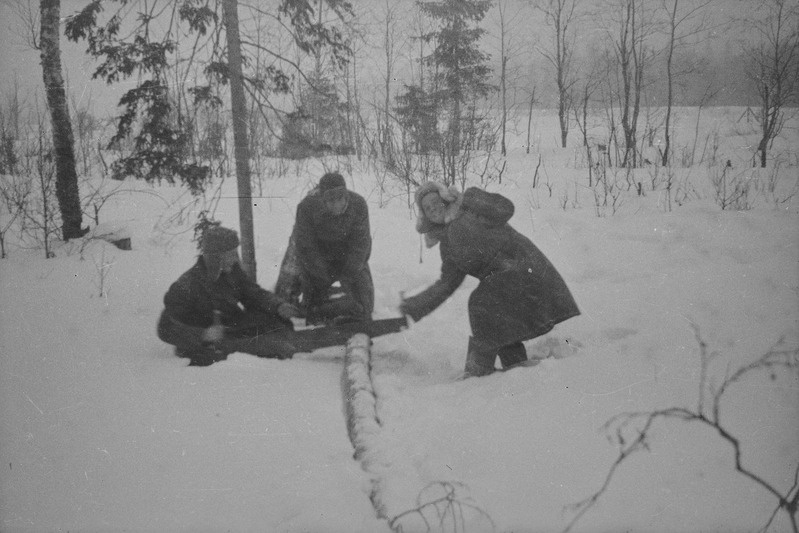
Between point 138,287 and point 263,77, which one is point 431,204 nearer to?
point 263,77

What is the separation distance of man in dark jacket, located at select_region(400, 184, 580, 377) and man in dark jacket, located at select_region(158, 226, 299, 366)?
1.43 m

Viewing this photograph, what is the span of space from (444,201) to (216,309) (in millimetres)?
1917

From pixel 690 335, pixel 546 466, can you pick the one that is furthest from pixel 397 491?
pixel 690 335

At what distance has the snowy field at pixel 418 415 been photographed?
1813mm

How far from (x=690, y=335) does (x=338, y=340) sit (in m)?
2.44

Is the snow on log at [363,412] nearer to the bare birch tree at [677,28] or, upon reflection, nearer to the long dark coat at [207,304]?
the long dark coat at [207,304]

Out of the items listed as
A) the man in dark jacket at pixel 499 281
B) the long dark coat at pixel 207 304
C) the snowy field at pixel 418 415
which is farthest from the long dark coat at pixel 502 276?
the long dark coat at pixel 207 304

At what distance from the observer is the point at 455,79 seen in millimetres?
6742

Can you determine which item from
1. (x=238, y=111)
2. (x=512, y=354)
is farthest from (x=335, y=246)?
(x=512, y=354)

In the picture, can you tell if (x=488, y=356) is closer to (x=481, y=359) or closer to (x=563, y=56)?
(x=481, y=359)

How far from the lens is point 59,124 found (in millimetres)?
5625

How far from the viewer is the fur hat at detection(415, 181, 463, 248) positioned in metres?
3.32

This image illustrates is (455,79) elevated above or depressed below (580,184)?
above

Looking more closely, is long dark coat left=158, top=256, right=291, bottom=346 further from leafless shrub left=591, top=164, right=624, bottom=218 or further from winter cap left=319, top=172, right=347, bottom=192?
leafless shrub left=591, top=164, right=624, bottom=218
